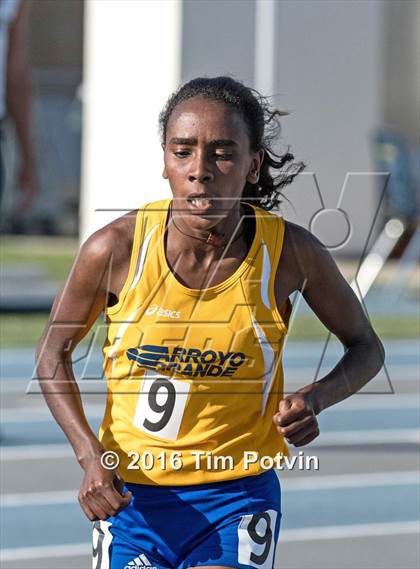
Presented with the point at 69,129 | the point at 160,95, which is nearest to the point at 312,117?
the point at 160,95

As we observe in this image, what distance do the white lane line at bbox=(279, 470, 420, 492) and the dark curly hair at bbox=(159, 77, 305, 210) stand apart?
3.12 meters

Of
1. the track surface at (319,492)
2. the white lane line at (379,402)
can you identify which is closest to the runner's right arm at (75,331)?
the track surface at (319,492)

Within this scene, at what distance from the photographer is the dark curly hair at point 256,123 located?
10.5 feet

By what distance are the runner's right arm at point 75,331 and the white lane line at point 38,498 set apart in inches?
121

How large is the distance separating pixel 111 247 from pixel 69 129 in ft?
68.9

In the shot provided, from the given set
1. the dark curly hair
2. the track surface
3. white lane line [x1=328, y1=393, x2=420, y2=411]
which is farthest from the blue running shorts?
white lane line [x1=328, y1=393, x2=420, y2=411]

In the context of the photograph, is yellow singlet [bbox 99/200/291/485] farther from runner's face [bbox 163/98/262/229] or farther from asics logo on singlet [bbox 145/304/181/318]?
runner's face [bbox 163/98/262/229]

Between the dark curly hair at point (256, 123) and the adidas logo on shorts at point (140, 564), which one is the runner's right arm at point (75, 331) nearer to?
the adidas logo on shorts at point (140, 564)

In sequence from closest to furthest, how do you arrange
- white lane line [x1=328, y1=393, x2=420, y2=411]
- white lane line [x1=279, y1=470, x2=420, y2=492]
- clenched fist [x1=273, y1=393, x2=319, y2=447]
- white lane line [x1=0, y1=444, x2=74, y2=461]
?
clenched fist [x1=273, y1=393, x2=319, y2=447]
white lane line [x1=279, y1=470, x2=420, y2=492]
white lane line [x1=0, y1=444, x2=74, y2=461]
white lane line [x1=328, y1=393, x2=420, y2=411]

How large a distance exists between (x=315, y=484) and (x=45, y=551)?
173 centimetres

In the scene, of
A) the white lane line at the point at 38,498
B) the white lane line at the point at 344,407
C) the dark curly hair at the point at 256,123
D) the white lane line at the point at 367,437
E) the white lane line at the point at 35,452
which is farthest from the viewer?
the white lane line at the point at 344,407

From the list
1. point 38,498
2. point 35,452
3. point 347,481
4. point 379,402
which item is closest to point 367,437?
point 347,481

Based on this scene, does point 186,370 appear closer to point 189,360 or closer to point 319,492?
point 189,360

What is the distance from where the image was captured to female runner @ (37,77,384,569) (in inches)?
122
